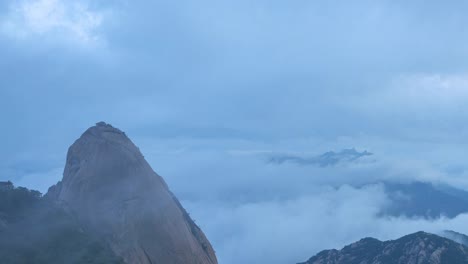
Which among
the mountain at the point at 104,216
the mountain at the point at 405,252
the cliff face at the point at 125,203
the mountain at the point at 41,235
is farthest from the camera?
the mountain at the point at 405,252

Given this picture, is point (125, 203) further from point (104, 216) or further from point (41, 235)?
point (41, 235)

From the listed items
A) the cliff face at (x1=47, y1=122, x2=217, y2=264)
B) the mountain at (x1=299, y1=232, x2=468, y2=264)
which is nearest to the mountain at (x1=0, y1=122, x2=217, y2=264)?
the cliff face at (x1=47, y1=122, x2=217, y2=264)

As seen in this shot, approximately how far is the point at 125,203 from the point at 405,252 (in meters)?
53.5

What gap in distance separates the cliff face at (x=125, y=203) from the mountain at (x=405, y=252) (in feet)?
144

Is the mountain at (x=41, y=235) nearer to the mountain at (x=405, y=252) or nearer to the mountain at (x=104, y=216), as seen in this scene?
the mountain at (x=104, y=216)

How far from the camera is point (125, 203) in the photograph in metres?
42.2

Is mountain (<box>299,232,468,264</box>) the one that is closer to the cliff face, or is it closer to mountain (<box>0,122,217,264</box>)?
mountain (<box>0,122,217,264</box>)

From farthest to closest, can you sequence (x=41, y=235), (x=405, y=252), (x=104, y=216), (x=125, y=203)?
(x=405, y=252), (x=125, y=203), (x=104, y=216), (x=41, y=235)

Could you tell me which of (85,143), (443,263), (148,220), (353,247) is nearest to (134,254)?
(148,220)

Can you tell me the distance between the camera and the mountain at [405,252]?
261ft

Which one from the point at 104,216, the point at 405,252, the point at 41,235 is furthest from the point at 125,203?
the point at 405,252

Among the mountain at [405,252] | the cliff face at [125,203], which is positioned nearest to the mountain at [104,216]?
the cliff face at [125,203]

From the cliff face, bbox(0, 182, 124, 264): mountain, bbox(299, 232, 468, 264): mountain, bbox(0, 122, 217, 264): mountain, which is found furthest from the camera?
bbox(299, 232, 468, 264): mountain

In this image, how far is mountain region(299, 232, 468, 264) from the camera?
7950 cm
